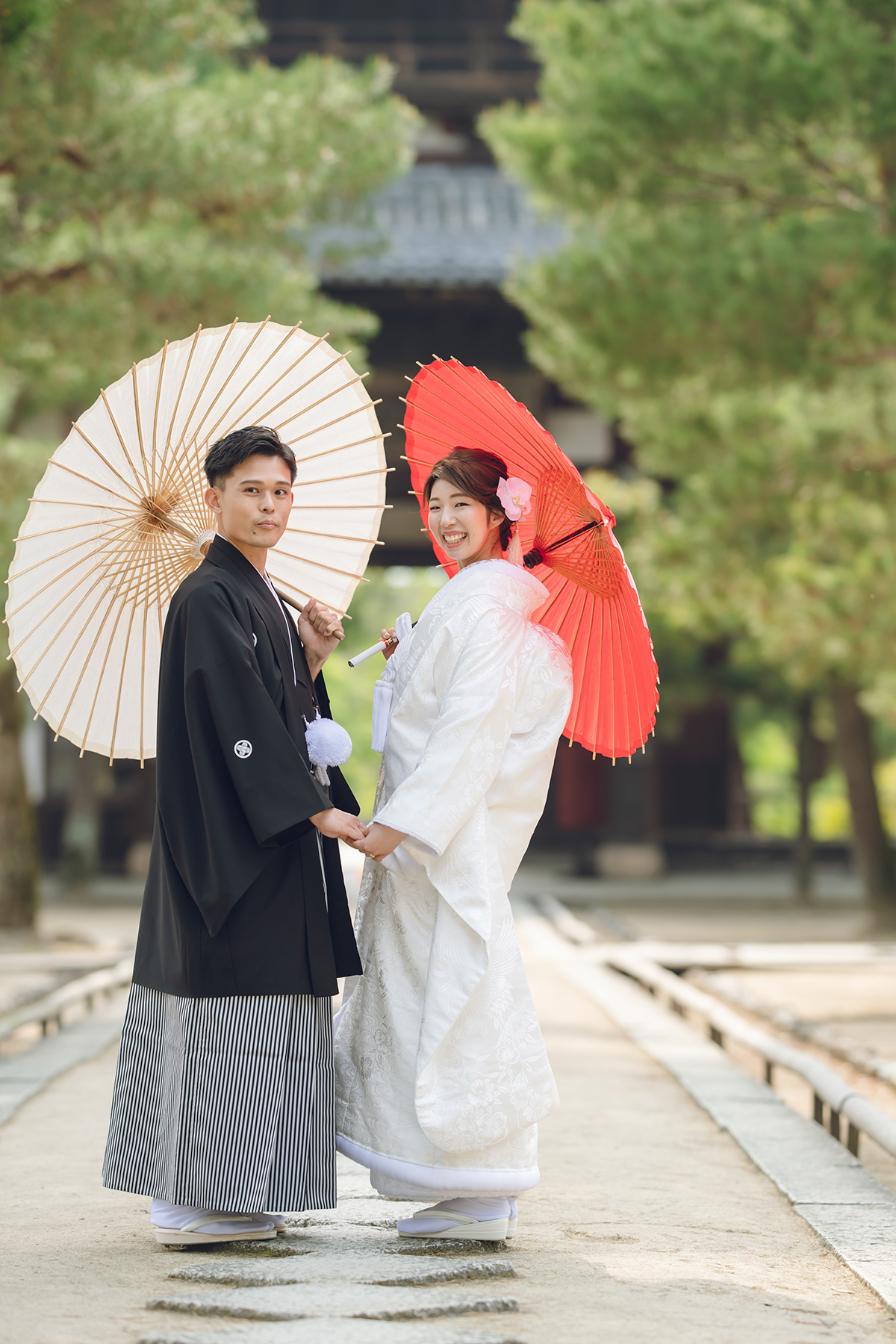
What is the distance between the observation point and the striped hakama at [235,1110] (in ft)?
9.56

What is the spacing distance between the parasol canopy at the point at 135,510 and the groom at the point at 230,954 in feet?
0.93

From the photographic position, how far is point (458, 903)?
3.03 metres

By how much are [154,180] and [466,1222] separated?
6053 millimetres

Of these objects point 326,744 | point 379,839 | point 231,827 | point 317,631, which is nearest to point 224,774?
point 231,827

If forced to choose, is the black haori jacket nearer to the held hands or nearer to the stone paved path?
the held hands

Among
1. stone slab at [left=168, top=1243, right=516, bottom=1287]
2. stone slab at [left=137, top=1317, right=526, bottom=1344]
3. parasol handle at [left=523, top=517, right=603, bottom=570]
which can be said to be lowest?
stone slab at [left=168, top=1243, right=516, bottom=1287]

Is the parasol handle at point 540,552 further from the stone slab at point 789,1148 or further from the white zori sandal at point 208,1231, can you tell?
the stone slab at point 789,1148

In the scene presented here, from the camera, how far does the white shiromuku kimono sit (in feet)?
9.71

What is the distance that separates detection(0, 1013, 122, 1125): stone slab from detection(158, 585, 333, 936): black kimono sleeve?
2113 millimetres

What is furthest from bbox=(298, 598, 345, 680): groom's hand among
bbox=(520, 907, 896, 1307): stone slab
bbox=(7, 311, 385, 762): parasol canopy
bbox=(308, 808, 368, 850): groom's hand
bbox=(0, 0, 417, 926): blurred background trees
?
bbox=(0, 0, 417, 926): blurred background trees

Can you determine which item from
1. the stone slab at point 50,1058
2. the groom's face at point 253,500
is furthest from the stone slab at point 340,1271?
the stone slab at point 50,1058

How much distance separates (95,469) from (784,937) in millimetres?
10060

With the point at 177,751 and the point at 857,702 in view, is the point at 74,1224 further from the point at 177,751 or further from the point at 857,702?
the point at 857,702

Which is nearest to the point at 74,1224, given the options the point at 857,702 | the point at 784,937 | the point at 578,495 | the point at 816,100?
the point at 578,495
